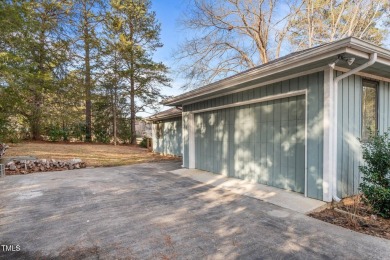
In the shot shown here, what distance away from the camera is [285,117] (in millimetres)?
4727

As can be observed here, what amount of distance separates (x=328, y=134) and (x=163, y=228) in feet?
10.3

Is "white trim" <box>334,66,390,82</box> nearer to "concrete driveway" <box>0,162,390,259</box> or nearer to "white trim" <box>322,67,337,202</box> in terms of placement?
"white trim" <box>322,67,337,202</box>

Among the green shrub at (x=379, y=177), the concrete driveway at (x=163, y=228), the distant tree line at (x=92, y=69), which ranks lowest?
the concrete driveway at (x=163, y=228)

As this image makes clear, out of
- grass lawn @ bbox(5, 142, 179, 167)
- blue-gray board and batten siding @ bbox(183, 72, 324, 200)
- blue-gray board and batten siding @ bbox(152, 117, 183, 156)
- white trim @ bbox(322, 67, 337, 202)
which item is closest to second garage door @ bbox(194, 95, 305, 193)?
blue-gray board and batten siding @ bbox(183, 72, 324, 200)

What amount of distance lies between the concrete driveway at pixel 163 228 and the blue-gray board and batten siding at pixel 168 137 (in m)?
6.51

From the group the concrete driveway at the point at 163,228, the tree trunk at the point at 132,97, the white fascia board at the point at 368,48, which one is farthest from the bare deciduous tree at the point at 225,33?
the white fascia board at the point at 368,48

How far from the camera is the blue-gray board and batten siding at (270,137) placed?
404 centimetres

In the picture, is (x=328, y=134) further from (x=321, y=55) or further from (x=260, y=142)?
(x=260, y=142)

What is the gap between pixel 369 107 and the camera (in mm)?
4480

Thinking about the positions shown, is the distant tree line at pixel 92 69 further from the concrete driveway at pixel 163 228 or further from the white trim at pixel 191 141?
the concrete driveway at pixel 163 228

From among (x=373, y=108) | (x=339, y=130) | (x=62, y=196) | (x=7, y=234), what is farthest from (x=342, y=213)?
(x=62, y=196)

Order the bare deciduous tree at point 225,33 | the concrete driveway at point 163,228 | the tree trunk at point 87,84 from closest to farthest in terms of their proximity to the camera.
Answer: the concrete driveway at point 163,228
the bare deciduous tree at point 225,33
the tree trunk at point 87,84

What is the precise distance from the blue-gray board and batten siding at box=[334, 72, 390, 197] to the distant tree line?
36.6 ft

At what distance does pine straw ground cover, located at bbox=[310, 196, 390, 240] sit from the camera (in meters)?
2.96
